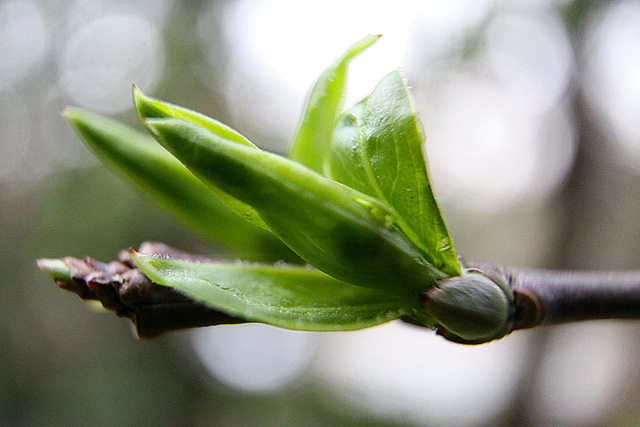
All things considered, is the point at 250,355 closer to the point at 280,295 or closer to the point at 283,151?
the point at 283,151

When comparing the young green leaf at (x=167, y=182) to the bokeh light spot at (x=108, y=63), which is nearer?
the young green leaf at (x=167, y=182)

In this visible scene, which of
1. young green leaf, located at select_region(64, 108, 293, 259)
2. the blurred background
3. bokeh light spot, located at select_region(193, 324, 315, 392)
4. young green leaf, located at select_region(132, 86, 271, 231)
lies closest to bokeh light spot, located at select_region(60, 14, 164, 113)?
the blurred background

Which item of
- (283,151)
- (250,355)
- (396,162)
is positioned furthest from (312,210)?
(250,355)

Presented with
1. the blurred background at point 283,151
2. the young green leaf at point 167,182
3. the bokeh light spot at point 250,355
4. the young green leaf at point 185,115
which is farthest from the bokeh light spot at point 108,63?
the young green leaf at point 185,115

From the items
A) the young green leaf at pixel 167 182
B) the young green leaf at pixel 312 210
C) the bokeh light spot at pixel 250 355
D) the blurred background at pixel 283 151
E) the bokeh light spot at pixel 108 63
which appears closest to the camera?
the young green leaf at pixel 312 210

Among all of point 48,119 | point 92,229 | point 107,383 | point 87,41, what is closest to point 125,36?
point 87,41

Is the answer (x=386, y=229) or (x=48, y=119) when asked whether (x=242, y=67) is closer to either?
(x=48, y=119)

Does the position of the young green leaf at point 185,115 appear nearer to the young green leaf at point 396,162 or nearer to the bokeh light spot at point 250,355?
the young green leaf at point 396,162
